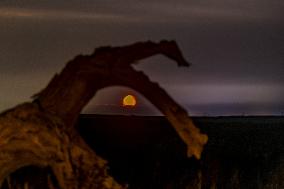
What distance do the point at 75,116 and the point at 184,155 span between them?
258 centimetres

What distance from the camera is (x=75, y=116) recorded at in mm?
4793

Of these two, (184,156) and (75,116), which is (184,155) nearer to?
(184,156)

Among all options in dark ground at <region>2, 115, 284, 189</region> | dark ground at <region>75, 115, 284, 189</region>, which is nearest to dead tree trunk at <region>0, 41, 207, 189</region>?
dark ground at <region>2, 115, 284, 189</region>

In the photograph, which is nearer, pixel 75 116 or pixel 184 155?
pixel 75 116

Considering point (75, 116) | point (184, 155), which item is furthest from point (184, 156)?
point (75, 116)

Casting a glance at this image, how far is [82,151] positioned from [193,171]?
241 cm

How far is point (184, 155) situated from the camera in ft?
23.6

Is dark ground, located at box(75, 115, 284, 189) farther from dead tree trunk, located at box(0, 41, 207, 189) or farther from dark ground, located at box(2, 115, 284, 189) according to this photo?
dead tree trunk, located at box(0, 41, 207, 189)

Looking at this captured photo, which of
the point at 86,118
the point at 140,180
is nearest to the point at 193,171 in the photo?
the point at 140,180

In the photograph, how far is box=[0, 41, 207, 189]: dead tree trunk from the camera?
15.1 feet

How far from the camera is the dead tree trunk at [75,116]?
15.1 ft

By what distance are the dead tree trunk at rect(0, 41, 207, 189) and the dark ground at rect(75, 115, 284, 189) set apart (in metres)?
1.82

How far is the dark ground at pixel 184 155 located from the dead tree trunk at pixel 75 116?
1.82 metres

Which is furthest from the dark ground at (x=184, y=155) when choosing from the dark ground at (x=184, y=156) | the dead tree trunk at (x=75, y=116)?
the dead tree trunk at (x=75, y=116)
